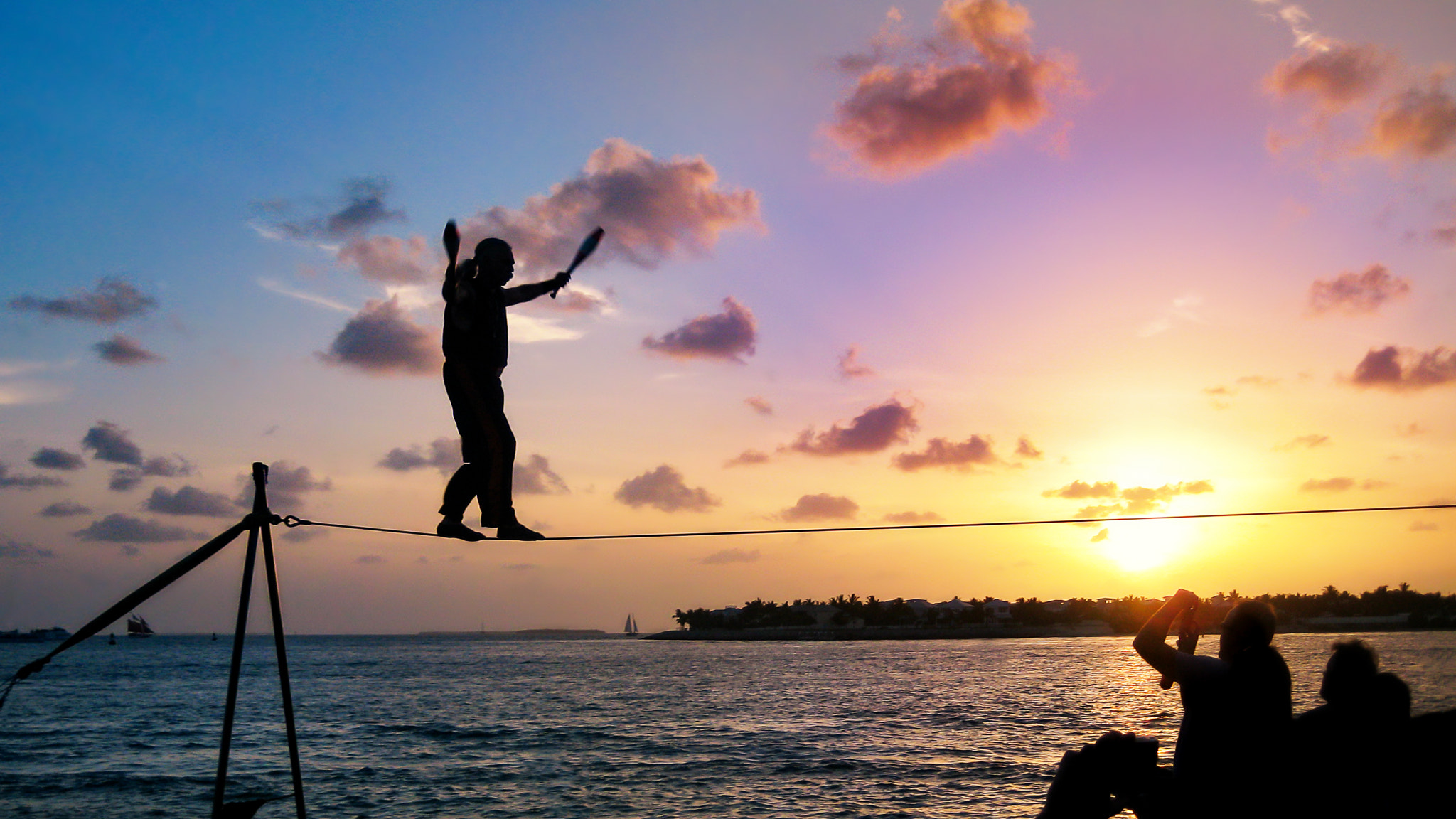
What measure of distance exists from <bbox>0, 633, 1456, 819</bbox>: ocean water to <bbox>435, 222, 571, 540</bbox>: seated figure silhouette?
17.9 feet

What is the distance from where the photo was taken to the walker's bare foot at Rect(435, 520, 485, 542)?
5.93m

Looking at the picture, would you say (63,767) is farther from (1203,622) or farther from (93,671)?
(93,671)

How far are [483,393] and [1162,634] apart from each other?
411 centimetres

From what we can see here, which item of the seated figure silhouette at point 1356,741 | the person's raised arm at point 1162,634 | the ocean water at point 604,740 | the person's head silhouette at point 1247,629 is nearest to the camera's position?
the seated figure silhouette at point 1356,741

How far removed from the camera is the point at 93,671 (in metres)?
97.1

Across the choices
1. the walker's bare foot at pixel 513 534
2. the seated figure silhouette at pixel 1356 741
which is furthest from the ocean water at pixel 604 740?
the walker's bare foot at pixel 513 534

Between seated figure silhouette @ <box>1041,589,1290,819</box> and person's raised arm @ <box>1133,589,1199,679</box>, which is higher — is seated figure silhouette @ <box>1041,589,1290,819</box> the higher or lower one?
the lower one

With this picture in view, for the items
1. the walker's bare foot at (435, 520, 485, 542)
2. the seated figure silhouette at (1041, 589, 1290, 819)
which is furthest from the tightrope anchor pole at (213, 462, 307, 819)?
the seated figure silhouette at (1041, 589, 1290, 819)

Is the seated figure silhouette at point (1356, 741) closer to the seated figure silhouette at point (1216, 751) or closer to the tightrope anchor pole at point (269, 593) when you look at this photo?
the seated figure silhouette at point (1216, 751)

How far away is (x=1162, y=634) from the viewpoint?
4.36 m

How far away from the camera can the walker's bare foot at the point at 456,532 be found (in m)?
5.93

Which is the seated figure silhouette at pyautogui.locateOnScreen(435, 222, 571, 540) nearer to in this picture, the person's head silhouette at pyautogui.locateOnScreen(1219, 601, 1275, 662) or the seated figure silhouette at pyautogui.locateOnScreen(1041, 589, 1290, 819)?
the seated figure silhouette at pyautogui.locateOnScreen(1041, 589, 1290, 819)

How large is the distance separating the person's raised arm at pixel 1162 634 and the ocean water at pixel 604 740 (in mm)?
1944

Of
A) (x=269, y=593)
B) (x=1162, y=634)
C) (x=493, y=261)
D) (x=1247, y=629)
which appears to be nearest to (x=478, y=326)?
(x=493, y=261)
